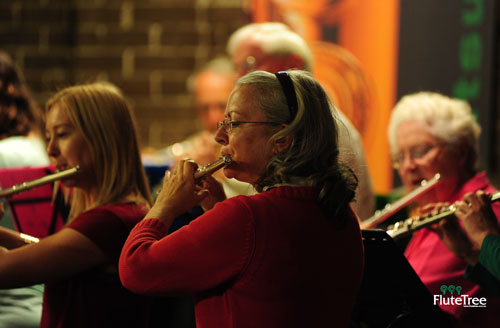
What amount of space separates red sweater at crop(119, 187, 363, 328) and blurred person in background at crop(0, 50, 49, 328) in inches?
38.8

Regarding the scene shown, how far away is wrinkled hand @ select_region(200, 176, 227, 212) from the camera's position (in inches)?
72.7

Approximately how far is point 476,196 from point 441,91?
1.94 m

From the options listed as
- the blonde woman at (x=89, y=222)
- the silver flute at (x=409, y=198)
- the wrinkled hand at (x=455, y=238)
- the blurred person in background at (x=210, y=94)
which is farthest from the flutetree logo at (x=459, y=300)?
the blurred person in background at (x=210, y=94)

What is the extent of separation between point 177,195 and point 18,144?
135 cm

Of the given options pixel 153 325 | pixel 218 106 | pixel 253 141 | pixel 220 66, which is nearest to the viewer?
pixel 253 141

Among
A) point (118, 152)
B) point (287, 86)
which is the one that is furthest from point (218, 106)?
point (287, 86)

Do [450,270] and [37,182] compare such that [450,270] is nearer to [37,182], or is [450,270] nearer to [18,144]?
[37,182]

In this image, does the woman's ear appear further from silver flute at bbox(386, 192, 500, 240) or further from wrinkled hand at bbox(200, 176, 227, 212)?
silver flute at bbox(386, 192, 500, 240)

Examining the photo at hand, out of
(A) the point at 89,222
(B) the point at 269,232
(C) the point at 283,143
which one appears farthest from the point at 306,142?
(A) the point at 89,222

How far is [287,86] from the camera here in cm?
158

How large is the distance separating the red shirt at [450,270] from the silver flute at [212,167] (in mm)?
950

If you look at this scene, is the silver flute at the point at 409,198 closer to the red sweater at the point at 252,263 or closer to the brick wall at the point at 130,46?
the red sweater at the point at 252,263

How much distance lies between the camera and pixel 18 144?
9.09 ft

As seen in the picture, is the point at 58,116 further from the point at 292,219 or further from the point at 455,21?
the point at 455,21
